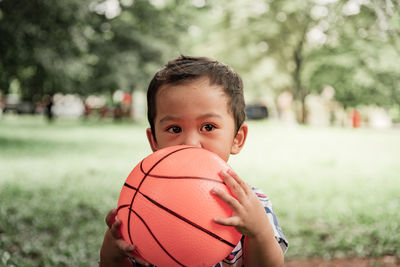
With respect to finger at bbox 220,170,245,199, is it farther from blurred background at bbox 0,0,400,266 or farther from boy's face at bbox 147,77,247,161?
blurred background at bbox 0,0,400,266

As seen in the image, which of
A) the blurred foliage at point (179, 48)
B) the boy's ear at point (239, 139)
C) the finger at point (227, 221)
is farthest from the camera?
the blurred foliage at point (179, 48)

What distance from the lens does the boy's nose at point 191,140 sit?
220cm

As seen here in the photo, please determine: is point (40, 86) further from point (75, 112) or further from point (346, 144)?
point (75, 112)

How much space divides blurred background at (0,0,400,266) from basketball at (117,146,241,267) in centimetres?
249

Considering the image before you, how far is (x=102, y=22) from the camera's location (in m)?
27.3

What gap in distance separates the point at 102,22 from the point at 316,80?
1443cm

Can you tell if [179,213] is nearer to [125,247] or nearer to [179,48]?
[125,247]

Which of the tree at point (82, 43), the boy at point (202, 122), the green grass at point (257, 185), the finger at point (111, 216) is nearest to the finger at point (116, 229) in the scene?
the boy at point (202, 122)

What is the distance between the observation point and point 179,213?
1.85 metres

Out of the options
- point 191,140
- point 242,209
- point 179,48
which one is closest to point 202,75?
point 191,140

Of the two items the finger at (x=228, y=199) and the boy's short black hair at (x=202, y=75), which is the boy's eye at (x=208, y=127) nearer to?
the boy's short black hair at (x=202, y=75)

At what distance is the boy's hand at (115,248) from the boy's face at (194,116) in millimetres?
513

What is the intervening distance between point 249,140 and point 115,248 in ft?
51.9

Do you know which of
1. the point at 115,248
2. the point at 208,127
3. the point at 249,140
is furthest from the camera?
the point at 249,140
